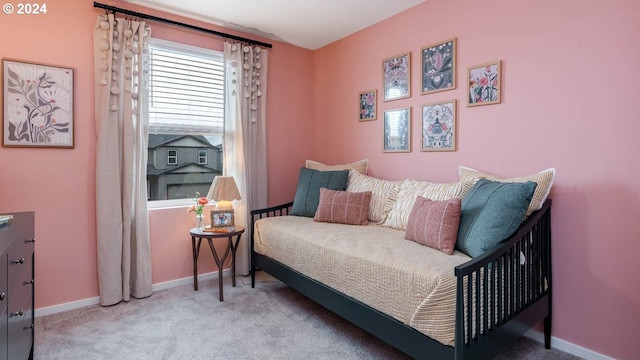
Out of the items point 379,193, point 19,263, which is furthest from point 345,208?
point 19,263

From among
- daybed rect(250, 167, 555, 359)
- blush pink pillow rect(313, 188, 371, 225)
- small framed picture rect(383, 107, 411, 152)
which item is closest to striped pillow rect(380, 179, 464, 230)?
daybed rect(250, 167, 555, 359)

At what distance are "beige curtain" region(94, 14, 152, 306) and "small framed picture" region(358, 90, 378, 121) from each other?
1916 millimetres

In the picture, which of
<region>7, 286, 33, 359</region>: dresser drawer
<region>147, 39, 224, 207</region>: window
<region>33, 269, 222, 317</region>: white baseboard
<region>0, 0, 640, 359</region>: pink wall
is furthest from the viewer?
<region>147, 39, 224, 207</region>: window

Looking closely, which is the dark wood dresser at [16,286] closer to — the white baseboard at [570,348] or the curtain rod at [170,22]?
the curtain rod at [170,22]

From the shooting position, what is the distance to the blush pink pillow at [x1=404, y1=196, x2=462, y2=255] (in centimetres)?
192

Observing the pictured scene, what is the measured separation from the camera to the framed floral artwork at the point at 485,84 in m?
2.32

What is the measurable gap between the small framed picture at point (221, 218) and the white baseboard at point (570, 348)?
237cm

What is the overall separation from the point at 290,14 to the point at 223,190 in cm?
165

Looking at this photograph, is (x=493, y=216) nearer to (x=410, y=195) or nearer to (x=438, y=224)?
(x=438, y=224)

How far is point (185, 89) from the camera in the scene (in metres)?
3.15

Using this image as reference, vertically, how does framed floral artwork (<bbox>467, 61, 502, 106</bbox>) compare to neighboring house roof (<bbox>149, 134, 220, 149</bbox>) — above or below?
above

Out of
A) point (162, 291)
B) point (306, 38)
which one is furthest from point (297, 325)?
point (306, 38)

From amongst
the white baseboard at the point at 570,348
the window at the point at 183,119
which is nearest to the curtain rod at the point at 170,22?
the window at the point at 183,119

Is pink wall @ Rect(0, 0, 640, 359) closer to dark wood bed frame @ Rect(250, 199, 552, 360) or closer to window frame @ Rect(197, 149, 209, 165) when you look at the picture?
dark wood bed frame @ Rect(250, 199, 552, 360)
